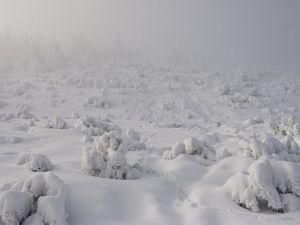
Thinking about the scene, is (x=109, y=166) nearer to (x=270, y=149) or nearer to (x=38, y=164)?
(x=38, y=164)

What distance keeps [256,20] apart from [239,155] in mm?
135373

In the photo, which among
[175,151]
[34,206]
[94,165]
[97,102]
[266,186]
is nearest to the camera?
[34,206]

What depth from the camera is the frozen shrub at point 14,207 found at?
3151mm

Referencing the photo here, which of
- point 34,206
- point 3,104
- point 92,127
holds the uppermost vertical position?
point 3,104

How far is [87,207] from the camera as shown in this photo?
3637 mm

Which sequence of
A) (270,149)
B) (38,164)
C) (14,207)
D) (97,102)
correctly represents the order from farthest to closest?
(97,102), (270,149), (38,164), (14,207)

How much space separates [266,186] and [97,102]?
17227 mm

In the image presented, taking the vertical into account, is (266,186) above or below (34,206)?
above

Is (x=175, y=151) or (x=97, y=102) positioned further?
(x=97, y=102)

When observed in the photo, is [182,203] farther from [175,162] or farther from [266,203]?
[175,162]

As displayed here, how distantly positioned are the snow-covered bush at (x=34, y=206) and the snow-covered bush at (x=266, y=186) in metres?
1.84

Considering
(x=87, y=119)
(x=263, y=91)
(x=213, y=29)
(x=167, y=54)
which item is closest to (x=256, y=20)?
(x=213, y=29)

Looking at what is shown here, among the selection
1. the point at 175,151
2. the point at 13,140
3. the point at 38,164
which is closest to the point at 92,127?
the point at 13,140

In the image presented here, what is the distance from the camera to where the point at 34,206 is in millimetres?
3459
